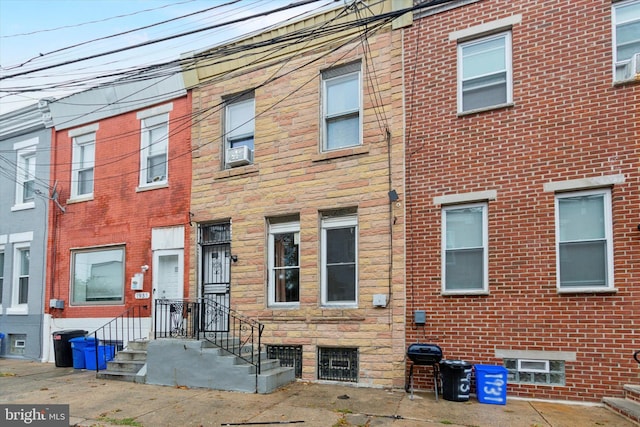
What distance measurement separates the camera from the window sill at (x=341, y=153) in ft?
31.0

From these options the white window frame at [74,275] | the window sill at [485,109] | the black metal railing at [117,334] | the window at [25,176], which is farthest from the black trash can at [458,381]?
the window at [25,176]

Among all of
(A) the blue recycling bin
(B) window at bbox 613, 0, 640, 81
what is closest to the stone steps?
(B) window at bbox 613, 0, 640, 81

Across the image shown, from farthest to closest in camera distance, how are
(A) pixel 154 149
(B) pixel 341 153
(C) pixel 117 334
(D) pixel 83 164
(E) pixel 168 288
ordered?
(D) pixel 83 164 < (A) pixel 154 149 < (C) pixel 117 334 < (E) pixel 168 288 < (B) pixel 341 153

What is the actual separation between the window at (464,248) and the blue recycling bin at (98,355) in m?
7.87

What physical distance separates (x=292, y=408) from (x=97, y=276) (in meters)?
7.82

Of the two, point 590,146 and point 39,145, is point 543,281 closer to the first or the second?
point 590,146

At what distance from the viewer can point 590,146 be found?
25.5 feet

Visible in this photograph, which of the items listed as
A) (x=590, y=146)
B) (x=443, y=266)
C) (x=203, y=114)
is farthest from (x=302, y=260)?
(x=590, y=146)

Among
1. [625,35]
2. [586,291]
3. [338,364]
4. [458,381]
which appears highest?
[625,35]

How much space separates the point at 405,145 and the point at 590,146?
305cm

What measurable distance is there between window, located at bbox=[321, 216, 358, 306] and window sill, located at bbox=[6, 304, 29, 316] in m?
9.28

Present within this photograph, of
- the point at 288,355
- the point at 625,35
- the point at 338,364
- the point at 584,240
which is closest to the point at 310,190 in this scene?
the point at 288,355

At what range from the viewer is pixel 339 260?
31.8ft

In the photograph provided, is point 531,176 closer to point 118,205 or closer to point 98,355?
point 118,205
